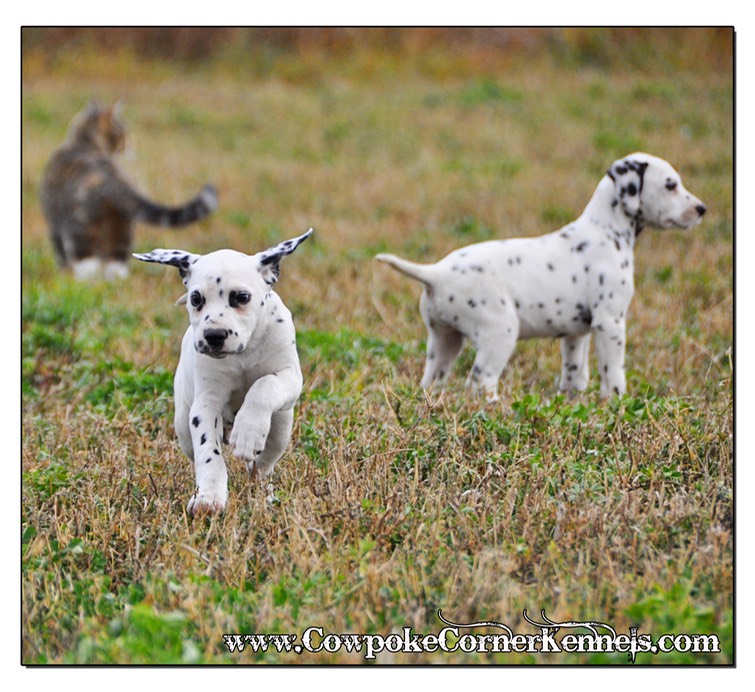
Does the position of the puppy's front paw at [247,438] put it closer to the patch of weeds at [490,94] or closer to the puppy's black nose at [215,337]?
the puppy's black nose at [215,337]

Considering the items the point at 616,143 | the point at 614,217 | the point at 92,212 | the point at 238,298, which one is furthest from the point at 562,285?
the point at 616,143

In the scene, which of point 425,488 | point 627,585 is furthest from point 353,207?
point 627,585

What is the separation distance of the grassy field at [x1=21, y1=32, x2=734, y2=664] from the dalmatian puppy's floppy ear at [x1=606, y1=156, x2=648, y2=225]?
3.72ft

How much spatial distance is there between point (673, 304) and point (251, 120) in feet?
36.2

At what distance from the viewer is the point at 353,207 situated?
13.9 metres

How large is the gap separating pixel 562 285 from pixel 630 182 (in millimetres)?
832

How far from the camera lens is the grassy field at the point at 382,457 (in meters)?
4.19

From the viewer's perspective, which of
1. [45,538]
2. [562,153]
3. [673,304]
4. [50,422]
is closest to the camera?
[45,538]

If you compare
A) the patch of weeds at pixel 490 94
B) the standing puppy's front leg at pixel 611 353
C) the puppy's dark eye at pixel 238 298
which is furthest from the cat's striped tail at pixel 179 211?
the patch of weeds at pixel 490 94

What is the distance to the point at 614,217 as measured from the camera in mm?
7344

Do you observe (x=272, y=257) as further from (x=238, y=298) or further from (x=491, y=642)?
(x=491, y=642)

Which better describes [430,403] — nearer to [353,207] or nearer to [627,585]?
[627,585]

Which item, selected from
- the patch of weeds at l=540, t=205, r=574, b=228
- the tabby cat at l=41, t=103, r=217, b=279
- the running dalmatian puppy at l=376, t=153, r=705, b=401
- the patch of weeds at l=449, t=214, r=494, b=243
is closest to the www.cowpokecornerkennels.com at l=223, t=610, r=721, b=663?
the running dalmatian puppy at l=376, t=153, r=705, b=401

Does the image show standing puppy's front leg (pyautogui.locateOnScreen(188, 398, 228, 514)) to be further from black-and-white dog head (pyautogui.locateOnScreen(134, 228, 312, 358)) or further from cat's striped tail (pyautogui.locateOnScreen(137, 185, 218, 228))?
cat's striped tail (pyautogui.locateOnScreen(137, 185, 218, 228))
